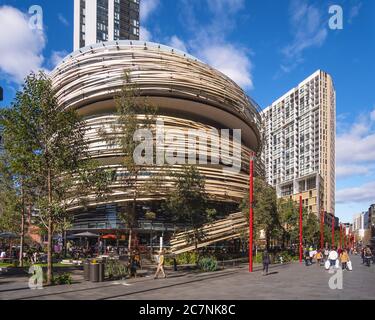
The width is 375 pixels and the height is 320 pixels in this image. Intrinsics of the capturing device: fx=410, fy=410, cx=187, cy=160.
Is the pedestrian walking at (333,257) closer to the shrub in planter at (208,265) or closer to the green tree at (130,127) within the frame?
the shrub in planter at (208,265)

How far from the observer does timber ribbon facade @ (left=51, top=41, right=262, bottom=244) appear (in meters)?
41.9

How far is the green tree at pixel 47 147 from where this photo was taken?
18.5 meters

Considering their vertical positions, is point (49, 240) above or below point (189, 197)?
below

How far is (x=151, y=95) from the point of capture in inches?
1722

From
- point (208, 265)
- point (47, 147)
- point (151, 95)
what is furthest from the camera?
point (151, 95)

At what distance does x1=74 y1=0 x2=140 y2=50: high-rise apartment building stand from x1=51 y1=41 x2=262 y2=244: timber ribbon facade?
211ft

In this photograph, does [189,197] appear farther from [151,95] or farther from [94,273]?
[151,95]

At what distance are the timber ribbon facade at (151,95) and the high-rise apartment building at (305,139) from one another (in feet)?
326

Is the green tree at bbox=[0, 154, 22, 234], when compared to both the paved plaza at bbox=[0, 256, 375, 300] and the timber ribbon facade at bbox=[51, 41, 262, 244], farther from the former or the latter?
the timber ribbon facade at bbox=[51, 41, 262, 244]

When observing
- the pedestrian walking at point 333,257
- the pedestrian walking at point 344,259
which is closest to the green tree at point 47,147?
the pedestrian walking at point 333,257

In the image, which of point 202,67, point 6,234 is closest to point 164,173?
point 6,234

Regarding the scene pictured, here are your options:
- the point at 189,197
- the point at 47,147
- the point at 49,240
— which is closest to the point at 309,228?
the point at 189,197

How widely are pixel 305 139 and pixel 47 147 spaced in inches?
5750
